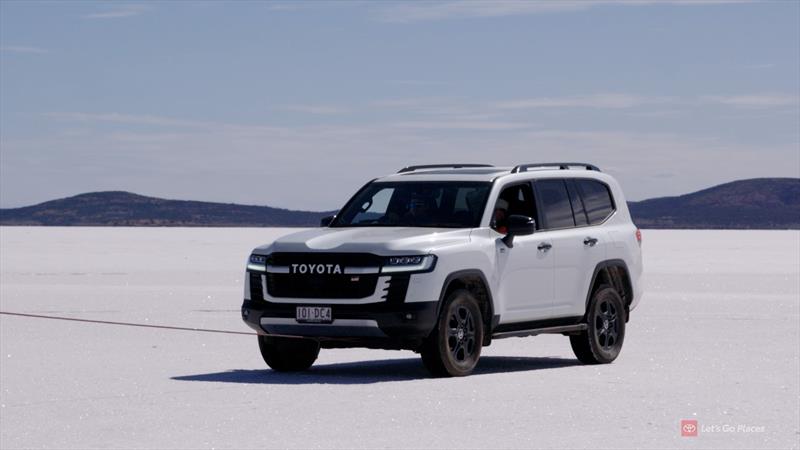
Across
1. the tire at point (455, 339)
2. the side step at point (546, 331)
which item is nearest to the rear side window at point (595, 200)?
the side step at point (546, 331)

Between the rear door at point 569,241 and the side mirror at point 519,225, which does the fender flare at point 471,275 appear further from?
the rear door at point 569,241

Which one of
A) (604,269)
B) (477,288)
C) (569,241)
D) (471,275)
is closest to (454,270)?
(471,275)

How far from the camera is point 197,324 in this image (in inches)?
886

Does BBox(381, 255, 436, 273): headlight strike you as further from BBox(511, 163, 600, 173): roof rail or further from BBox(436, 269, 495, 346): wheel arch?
BBox(511, 163, 600, 173): roof rail

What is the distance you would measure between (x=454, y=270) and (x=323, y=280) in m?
1.21

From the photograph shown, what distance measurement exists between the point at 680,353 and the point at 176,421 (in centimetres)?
767

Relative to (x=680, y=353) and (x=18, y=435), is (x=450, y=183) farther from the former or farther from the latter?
(x=18, y=435)

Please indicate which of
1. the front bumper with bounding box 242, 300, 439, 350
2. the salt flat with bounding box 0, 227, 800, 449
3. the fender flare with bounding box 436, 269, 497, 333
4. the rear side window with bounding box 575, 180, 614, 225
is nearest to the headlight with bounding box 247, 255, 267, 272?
the front bumper with bounding box 242, 300, 439, 350

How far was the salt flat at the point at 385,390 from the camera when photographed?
11.2 m

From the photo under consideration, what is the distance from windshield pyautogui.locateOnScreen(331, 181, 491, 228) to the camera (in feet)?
52.4

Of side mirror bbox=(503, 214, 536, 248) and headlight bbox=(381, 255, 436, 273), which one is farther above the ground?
side mirror bbox=(503, 214, 536, 248)

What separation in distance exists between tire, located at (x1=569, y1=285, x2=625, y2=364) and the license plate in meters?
3.16

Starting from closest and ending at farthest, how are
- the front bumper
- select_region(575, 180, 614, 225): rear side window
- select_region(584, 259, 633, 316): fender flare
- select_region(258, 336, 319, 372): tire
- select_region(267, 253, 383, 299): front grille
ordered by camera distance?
the front bumper < select_region(267, 253, 383, 299): front grille < select_region(258, 336, 319, 372): tire < select_region(584, 259, 633, 316): fender flare < select_region(575, 180, 614, 225): rear side window

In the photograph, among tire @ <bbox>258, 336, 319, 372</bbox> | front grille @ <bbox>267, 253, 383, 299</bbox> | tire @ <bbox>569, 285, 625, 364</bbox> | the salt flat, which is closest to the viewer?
the salt flat
